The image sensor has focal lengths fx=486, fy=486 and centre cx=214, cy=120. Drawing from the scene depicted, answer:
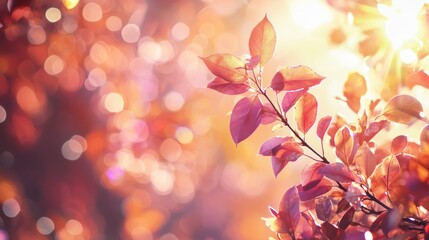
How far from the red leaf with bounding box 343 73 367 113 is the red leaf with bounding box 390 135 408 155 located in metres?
0.18

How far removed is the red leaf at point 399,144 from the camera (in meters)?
0.74

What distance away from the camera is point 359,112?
3.00ft

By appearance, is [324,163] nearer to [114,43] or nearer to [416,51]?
[416,51]

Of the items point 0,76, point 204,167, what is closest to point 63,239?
point 0,76

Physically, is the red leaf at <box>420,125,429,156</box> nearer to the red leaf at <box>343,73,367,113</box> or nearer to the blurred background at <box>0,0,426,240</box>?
the red leaf at <box>343,73,367,113</box>

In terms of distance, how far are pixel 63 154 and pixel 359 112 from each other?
3.07 m

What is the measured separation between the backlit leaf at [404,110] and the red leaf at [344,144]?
6cm

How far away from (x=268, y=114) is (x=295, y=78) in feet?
0.24

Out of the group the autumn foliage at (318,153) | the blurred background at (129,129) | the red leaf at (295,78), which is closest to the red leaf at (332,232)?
the autumn foliage at (318,153)

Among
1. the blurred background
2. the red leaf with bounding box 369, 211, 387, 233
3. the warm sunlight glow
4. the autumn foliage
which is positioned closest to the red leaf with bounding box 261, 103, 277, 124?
the autumn foliage

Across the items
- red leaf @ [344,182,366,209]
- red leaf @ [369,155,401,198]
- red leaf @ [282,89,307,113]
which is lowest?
red leaf @ [344,182,366,209]

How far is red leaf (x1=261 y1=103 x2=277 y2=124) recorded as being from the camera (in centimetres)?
76

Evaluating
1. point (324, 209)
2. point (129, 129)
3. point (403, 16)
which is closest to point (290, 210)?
point (324, 209)

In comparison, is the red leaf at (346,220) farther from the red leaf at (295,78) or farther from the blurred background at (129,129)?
the blurred background at (129,129)
